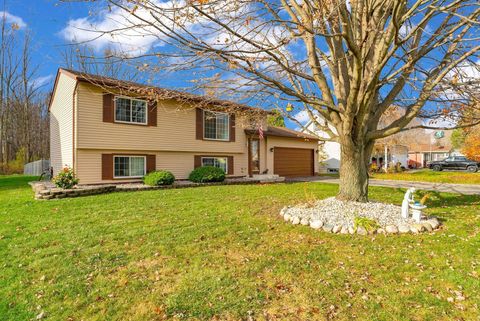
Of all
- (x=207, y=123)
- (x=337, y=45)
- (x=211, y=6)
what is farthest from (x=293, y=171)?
(x=211, y=6)

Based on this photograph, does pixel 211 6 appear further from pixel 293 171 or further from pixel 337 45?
pixel 293 171

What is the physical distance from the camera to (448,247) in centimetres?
442

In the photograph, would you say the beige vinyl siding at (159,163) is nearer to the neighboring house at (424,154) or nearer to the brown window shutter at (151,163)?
the brown window shutter at (151,163)

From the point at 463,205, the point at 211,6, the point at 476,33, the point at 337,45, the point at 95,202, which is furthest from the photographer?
the point at 95,202

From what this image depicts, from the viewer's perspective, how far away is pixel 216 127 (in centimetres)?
1608

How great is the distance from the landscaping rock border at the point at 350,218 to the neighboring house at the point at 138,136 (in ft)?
10.5

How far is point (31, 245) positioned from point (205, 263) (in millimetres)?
3188

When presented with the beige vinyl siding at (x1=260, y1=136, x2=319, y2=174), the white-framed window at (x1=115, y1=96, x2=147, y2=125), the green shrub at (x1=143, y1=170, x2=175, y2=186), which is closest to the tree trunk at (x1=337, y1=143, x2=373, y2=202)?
the green shrub at (x1=143, y1=170, x2=175, y2=186)

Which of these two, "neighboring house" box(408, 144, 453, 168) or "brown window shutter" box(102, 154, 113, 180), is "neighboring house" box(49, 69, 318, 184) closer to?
"brown window shutter" box(102, 154, 113, 180)

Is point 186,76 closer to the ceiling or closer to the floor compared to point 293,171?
closer to the ceiling

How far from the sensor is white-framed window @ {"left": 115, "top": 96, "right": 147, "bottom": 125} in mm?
12656

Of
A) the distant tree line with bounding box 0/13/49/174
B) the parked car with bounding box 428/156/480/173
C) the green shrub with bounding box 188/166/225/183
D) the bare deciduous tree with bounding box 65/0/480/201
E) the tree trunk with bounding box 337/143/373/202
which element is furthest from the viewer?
the parked car with bounding box 428/156/480/173

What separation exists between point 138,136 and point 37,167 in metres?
14.4

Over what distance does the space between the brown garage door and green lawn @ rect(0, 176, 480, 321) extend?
13.4 m
